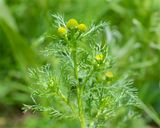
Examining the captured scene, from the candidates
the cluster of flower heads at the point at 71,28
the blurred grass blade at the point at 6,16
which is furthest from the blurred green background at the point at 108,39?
the cluster of flower heads at the point at 71,28

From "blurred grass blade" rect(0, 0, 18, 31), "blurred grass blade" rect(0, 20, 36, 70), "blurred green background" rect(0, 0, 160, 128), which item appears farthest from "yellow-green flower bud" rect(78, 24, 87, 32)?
"blurred grass blade" rect(0, 0, 18, 31)

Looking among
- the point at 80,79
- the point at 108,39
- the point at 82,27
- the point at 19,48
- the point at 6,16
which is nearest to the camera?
the point at 82,27

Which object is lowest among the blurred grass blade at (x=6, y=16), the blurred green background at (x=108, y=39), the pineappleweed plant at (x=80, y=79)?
the pineappleweed plant at (x=80, y=79)

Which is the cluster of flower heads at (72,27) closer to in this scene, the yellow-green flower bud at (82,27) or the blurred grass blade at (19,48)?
the yellow-green flower bud at (82,27)

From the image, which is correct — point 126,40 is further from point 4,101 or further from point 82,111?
point 82,111

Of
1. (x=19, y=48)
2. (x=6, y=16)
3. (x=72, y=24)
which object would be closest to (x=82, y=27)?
(x=72, y=24)

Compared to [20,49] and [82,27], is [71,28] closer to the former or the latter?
[82,27]

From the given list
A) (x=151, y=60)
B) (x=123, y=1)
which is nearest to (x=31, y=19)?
(x=123, y=1)

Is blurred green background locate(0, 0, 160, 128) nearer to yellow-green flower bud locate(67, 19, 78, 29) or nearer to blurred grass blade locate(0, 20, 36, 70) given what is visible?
blurred grass blade locate(0, 20, 36, 70)
